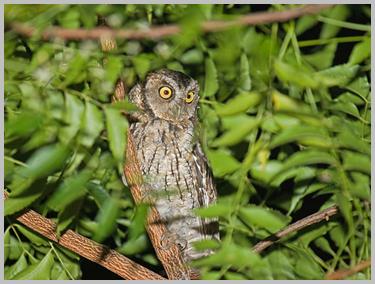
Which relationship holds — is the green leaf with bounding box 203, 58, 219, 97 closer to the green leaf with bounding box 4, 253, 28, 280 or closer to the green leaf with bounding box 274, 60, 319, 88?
the green leaf with bounding box 4, 253, 28, 280

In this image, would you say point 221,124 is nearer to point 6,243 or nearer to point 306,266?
point 306,266

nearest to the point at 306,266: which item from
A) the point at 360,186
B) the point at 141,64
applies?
the point at 360,186

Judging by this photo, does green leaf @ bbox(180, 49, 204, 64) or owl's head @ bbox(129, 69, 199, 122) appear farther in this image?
owl's head @ bbox(129, 69, 199, 122)

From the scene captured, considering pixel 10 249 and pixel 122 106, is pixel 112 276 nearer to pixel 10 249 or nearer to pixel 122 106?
pixel 10 249

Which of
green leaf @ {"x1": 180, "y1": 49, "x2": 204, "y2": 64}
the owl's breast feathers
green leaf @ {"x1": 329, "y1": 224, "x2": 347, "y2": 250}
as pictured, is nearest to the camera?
green leaf @ {"x1": 329, "y1": 224, "x2": 347, "y2": 250}

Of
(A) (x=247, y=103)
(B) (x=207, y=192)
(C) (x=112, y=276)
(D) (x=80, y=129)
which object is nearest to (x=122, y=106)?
(D) (x=80, y=129)

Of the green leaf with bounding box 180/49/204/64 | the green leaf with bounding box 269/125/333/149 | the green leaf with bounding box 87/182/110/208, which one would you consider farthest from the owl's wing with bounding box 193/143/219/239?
the green leaf with bounding box 269/125/333/149

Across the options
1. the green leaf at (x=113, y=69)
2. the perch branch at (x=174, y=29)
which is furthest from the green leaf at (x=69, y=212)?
the perch branch at (x=174, y=29)
